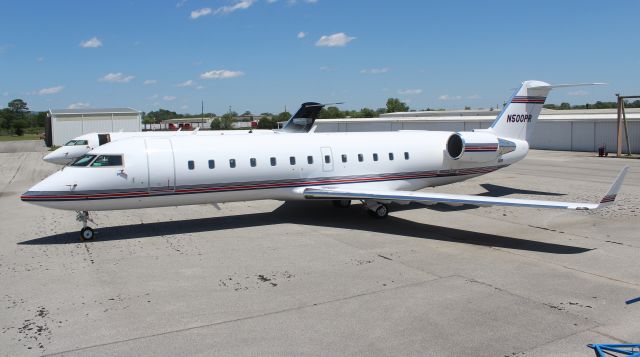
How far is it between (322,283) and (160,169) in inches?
230

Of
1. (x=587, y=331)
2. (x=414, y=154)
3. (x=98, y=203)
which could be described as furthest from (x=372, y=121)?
(x=587, y=331)

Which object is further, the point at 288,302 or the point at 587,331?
the point at 288,302

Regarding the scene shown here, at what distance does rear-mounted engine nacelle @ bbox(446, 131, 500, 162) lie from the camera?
16891mm

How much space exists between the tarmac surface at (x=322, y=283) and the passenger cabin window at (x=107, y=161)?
1930 millimetres

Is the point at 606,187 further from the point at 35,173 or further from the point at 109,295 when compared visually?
the point at 35,173

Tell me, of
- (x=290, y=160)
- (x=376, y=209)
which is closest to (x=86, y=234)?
(x=290, y=160)

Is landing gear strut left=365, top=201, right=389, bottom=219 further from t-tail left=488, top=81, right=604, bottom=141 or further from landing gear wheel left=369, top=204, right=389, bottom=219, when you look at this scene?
t-tail left=488, top=81, right=604, bottom=141

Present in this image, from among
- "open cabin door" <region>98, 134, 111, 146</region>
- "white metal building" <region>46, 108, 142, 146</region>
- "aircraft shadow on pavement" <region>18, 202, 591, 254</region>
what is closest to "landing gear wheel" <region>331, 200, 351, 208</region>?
"aircraft shadow on pavement" <region>18, 202, 591, 254</region>

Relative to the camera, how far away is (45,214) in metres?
16.9

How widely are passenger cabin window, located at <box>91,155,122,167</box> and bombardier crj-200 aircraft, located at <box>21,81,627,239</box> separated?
23 millimetres

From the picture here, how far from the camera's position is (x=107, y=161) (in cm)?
1282

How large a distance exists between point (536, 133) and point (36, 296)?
1801 inches

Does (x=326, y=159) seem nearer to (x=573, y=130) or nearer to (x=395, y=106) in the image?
(x=573, y=130)

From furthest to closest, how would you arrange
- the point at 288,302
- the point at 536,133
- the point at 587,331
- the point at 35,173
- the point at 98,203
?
the point at 536,133
the point at 35,173
the point at 98,203
the point at 288,302
the point at 587,331
